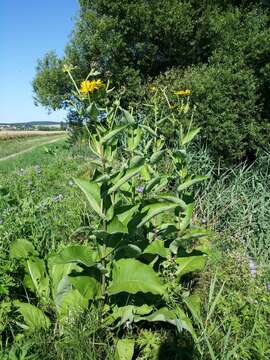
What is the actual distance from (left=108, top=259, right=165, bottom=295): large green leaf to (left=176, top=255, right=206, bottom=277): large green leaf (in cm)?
52

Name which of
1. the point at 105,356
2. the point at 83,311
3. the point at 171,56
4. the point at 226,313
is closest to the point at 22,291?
the point at 83,311

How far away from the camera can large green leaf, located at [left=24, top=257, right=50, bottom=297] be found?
3.16 m

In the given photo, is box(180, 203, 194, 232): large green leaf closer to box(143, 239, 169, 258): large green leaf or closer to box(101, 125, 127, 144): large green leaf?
box(143, 239, 169, 258): large green leaf

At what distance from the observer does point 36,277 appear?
10.4ft

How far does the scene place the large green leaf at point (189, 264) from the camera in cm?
326

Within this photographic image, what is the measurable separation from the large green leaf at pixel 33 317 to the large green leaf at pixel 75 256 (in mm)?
453

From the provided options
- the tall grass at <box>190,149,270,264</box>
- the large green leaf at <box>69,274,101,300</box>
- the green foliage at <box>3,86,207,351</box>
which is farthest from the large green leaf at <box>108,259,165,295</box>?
the tall grass at <box>190,149,270,264</box>

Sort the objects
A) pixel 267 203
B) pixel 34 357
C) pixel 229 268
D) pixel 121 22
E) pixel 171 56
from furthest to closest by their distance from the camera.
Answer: pixel 171 56, pixel 121 22, pixel 267 203, pixel 229 268, pixel 34 357

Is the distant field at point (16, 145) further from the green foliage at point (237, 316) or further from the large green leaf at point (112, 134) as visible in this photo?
the large green leaf at point (112, 134)

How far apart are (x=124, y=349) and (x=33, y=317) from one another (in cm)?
61

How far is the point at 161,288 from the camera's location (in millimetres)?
2699

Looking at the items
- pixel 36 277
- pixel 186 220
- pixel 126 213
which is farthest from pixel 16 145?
pixel 126 213

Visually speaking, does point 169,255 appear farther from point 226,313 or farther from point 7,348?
point 7,348

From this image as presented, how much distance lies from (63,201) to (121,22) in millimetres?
6483
